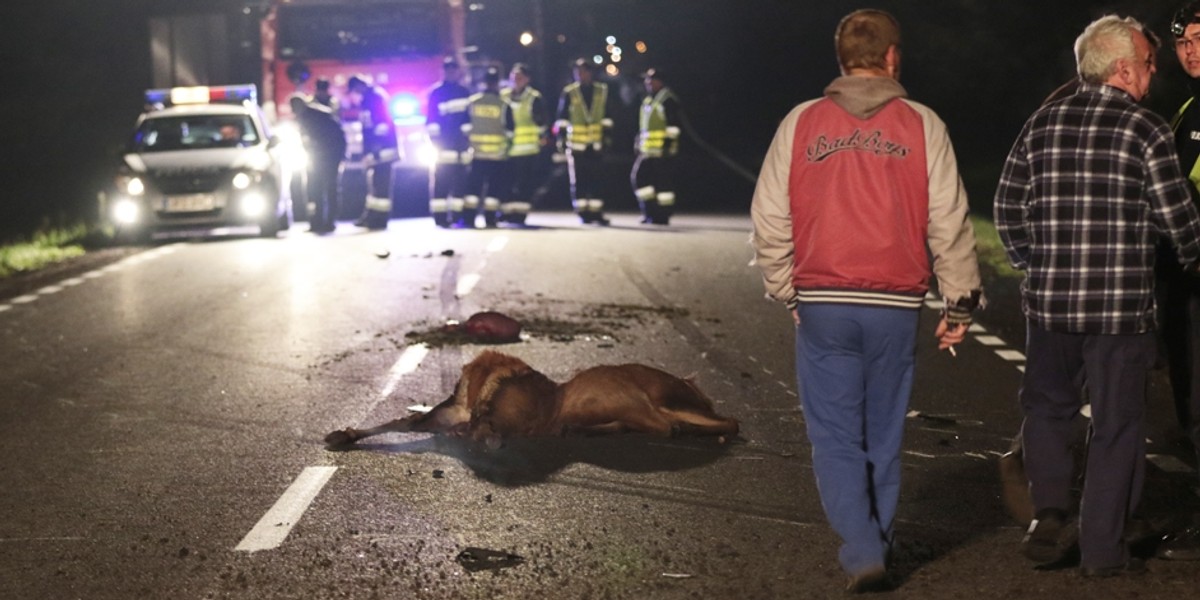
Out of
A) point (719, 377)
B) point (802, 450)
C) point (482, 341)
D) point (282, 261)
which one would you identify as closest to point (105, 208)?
point (282, 261)

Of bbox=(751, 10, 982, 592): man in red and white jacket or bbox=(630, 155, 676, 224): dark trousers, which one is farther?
bbox=(630, 155, 676, 224): dark trousers

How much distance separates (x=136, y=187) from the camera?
22.7m

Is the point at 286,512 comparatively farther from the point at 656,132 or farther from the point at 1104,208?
the point at 656,132

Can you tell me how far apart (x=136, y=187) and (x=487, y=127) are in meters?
4.47

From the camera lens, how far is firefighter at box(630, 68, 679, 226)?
24328 mm

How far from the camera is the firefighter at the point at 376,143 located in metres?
24.1

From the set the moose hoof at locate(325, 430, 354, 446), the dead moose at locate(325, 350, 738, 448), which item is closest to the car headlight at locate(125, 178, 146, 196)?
the moose hoof at locate(325, 430, 354, 446)

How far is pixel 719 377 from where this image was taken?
11.4 m

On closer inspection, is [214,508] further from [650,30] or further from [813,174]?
[650,30]

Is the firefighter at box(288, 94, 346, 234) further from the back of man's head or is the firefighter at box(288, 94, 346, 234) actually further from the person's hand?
the back of man's head

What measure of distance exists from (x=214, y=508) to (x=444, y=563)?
149 cm

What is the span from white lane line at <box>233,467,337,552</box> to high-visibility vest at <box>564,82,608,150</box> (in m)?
16.5

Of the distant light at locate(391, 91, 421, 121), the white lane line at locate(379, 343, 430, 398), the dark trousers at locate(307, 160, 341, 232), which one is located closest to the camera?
the white lane line at locate(379, 343, 430, 398)

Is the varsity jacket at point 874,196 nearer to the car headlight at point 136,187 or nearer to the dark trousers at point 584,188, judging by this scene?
the car headlight at point 136,187
